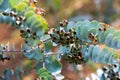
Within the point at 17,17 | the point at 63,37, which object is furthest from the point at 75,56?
the point at 17,17

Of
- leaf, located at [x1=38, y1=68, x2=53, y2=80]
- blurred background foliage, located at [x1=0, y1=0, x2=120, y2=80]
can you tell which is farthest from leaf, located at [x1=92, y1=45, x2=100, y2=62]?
blurred background foliage, located at [x1=0, y1=0, x2=120, y2=80]

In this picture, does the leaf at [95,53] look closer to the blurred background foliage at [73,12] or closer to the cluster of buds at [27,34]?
the cluster of buds at [27,34]

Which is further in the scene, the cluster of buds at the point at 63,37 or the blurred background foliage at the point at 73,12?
the blurred background foliage at the point at 73,12

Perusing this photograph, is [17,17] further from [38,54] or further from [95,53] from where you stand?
[95,53]

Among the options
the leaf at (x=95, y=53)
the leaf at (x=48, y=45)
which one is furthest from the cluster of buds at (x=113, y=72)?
the leaf at (x=48, y=45)

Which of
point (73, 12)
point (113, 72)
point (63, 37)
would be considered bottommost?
point (113, 72)

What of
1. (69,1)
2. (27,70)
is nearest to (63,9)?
(69,1)

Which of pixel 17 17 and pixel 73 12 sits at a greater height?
pixel 73 12
